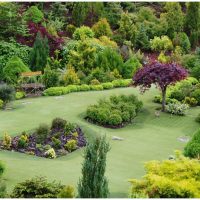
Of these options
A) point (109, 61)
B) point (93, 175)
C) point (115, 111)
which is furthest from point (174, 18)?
point (93, 175)

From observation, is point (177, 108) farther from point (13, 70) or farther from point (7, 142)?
point (13, 70)

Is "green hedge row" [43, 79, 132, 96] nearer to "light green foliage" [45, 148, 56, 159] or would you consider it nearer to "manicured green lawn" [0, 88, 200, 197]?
"manicured green lawn" [0, 88, 200, 197]

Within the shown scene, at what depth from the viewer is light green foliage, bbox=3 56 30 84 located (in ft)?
96.0

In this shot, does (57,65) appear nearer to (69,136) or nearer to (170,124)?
(170,124)

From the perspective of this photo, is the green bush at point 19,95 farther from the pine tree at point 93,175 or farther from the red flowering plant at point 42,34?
the pine tree at point 93,175

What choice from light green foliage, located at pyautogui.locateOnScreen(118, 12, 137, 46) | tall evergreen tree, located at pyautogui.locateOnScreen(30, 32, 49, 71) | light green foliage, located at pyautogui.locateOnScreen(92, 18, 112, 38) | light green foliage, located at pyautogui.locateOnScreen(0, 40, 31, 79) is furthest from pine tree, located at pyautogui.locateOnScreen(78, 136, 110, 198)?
light green foliage, located at pyautogui.locateOnScreen(118, 12, 137, 46)

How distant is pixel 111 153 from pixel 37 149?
259 centimetres

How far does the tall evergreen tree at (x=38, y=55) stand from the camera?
108 feet

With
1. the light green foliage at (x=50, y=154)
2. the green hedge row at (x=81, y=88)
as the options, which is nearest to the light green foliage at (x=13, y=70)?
the green hedge row at (x=81, y=88)

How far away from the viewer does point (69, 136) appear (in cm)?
2016

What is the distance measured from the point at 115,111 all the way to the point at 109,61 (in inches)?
425

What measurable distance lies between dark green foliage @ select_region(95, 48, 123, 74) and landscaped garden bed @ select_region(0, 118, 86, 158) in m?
12.9

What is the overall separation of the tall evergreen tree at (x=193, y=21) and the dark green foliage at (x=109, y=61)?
13326 mm

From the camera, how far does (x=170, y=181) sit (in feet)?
43.8
